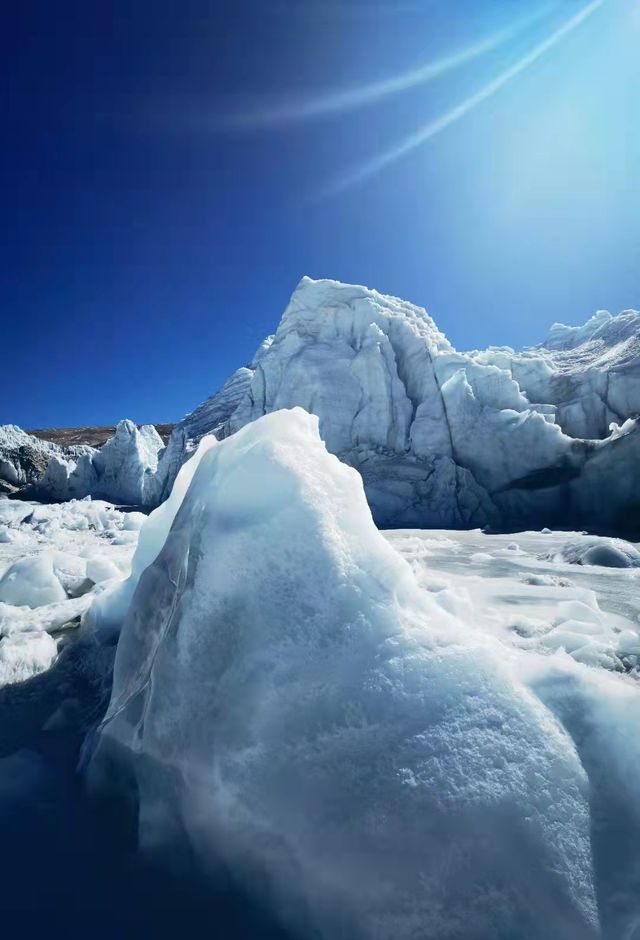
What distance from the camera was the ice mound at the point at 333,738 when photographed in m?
1.52

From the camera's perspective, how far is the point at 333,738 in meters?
1.84

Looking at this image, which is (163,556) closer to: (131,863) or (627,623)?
(131,863)

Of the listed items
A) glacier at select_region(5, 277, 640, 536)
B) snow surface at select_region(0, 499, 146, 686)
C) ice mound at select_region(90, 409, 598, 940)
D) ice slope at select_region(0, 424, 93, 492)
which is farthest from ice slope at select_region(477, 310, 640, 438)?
ice slope at select_region(0, 424, 93, 492)

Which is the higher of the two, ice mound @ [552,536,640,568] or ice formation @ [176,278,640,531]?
ice formation @ [176,278,640,531]

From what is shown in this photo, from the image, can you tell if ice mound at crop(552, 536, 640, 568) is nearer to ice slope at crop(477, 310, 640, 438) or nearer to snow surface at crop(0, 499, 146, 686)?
snow surface at crop(0, 499, 146, 686)

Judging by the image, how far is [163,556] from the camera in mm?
2855

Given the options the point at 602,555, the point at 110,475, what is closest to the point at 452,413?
the point at 602,555

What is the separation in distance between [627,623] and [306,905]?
146 inches

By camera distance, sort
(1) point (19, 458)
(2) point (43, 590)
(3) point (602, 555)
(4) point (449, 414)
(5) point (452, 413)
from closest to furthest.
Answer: (2) point (43, 590) < (3) point (602, 555) < (5) point (452, 413) < (4) point (449, 414) < (1) point (19, 458)

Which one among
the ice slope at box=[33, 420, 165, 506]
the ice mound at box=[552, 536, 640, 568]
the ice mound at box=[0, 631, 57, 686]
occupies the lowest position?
the ice mound at box=[552, 536, 640, 568]

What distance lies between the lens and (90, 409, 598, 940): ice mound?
59.9 inches

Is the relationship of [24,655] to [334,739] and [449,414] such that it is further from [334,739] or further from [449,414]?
[449,414]

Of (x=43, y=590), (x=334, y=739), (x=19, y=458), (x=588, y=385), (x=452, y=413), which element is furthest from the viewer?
(x=19, y=458)

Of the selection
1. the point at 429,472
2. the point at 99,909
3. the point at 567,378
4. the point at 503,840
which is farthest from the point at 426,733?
the point at 567,378
